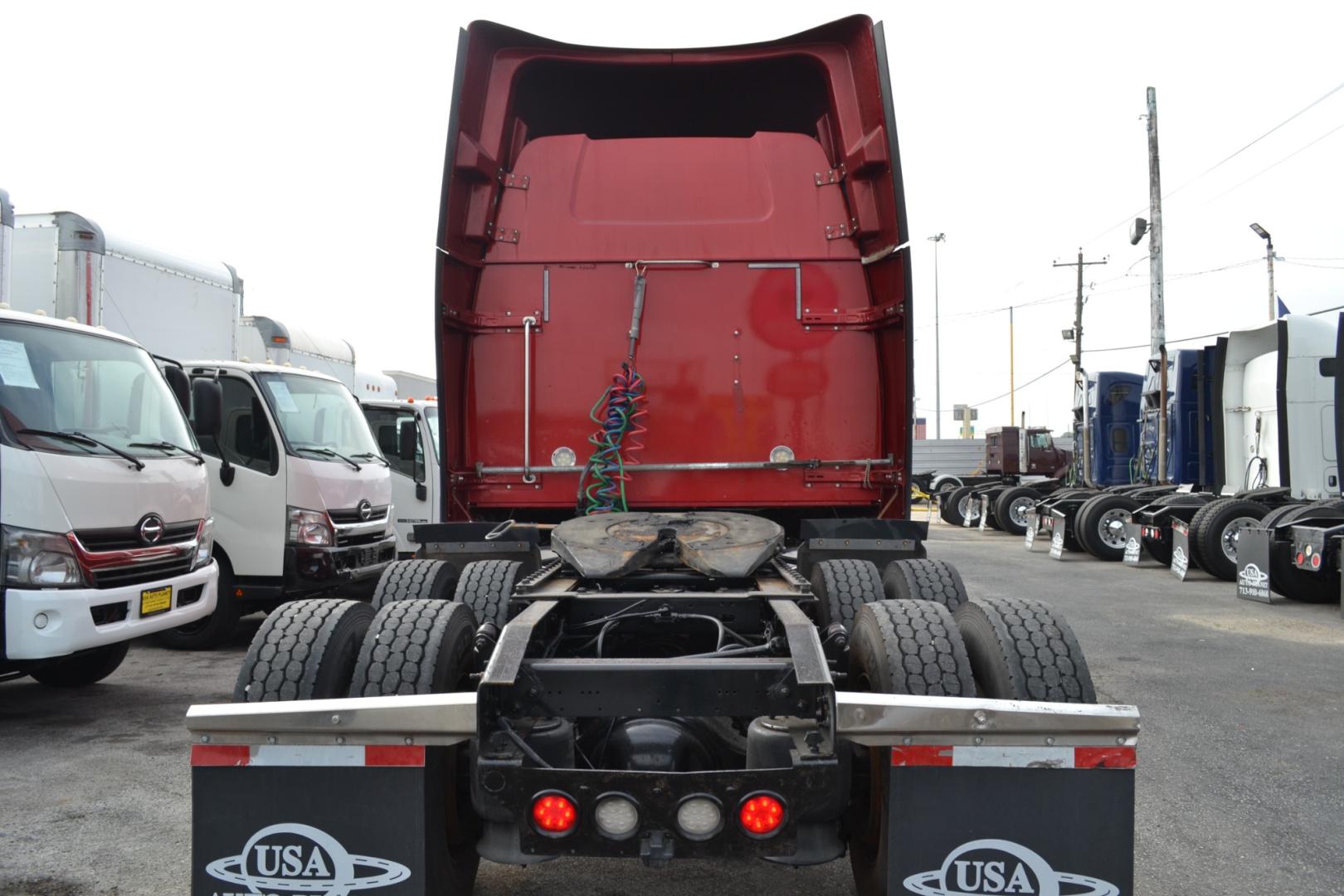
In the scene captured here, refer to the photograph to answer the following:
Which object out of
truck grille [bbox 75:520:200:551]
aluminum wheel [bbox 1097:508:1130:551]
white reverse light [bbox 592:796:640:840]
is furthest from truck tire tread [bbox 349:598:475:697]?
aluminum wheel [bbox 1097:508:1130:551]

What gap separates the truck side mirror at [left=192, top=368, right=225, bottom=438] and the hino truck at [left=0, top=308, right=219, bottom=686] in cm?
29

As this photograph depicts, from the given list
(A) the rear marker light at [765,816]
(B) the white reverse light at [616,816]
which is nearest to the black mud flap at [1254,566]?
(A) the rear marker light at [765,816]

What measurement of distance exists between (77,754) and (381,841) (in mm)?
3245

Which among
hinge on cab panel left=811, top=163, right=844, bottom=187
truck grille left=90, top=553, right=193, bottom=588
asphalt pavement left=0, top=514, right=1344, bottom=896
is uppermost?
hinge on cab panel left=811, top=163, right=844, bottom=187

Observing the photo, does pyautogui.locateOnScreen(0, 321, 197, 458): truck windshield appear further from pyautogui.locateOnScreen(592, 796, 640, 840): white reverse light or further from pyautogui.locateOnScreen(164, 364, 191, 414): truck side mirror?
pyautogui.locateOnScreen(592, 796, 640, 840): white reverse light

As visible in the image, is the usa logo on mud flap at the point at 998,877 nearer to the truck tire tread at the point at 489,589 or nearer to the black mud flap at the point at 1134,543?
the truck tire tread at the point at 489,589

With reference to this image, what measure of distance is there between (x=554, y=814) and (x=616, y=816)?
16 centimetres

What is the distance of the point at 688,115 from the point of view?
5.73m

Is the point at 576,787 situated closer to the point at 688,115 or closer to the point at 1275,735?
the point at 688,115

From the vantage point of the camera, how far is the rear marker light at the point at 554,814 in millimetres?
2465

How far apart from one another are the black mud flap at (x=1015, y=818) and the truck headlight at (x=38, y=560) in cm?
455

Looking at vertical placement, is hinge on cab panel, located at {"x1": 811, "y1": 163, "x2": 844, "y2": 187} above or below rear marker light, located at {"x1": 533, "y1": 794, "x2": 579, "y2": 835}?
above

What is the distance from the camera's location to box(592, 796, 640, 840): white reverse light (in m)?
2.44

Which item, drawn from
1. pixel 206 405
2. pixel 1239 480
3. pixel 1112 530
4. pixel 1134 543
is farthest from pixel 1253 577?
pixel 206 405
